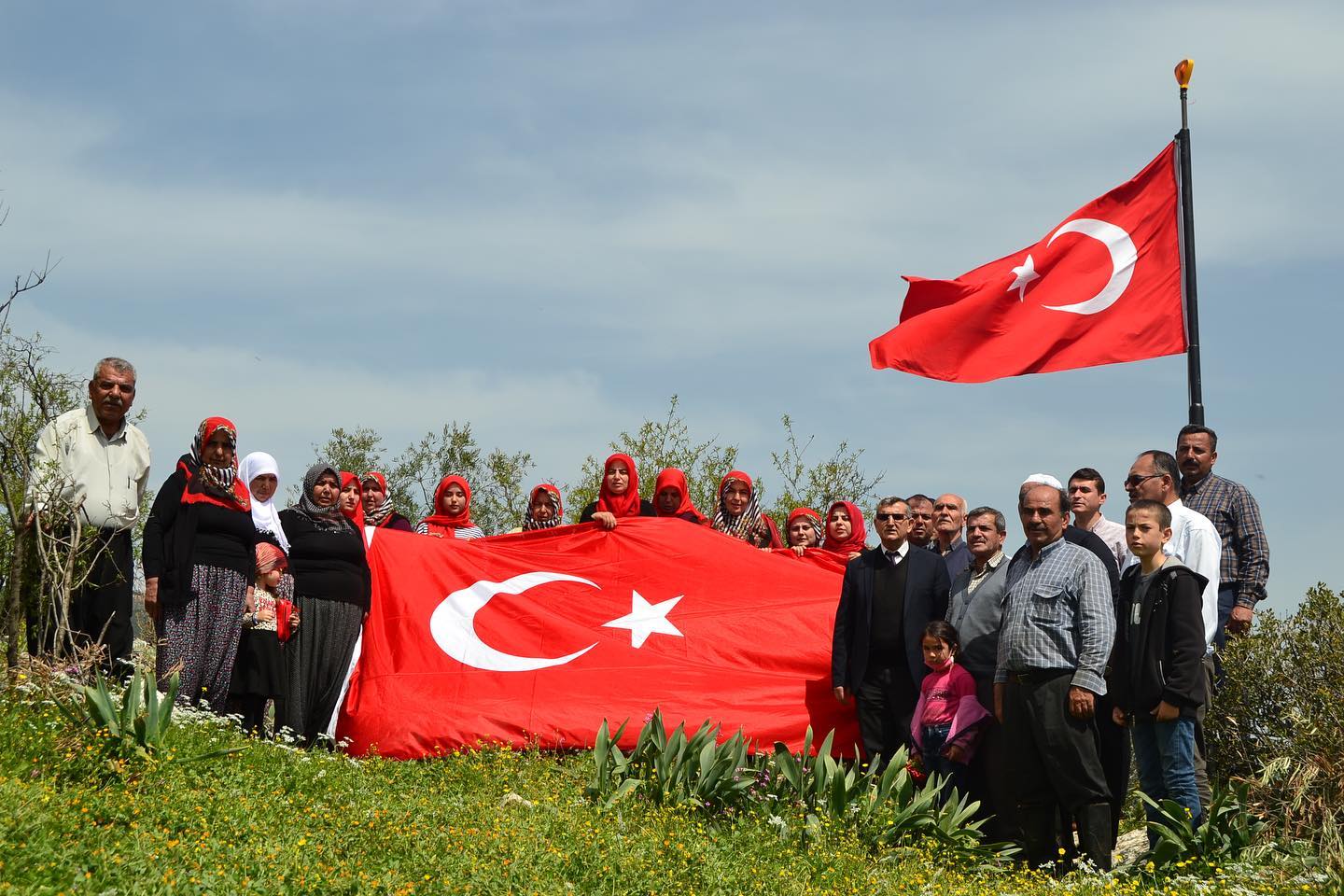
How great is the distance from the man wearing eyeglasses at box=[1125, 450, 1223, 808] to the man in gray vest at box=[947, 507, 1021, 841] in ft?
2.95

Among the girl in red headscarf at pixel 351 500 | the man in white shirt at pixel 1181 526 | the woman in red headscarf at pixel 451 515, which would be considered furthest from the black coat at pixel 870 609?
the woman in red headscarf at pixel 451 515

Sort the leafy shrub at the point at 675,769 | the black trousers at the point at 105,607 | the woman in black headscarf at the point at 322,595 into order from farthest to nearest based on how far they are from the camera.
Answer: the woman in black headscarf at the point at 322,595
the black trousers at the point at 105,607
the leafy shrub at the point at 675,769

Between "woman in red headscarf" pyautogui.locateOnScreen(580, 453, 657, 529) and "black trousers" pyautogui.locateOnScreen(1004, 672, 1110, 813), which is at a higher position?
"woman in red headscarf" pyautogui.locateOnScreen(580, 453, 657, 529)

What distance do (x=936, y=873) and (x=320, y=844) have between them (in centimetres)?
302

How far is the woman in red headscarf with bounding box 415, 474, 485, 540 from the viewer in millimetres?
10883

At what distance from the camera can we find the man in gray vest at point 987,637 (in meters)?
7.34

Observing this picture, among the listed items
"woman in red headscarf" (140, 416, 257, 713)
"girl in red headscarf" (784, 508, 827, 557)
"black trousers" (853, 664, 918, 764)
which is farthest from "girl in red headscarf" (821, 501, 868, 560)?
"woman in red headscarf" (140, 416, 257, 713)

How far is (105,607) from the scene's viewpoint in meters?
7.96

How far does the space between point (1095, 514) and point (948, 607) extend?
1.08 m

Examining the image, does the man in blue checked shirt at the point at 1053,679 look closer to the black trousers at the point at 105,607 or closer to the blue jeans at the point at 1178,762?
the blue jeans at the point at 1178,762

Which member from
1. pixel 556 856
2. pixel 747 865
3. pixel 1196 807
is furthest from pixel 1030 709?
pixel 556 856

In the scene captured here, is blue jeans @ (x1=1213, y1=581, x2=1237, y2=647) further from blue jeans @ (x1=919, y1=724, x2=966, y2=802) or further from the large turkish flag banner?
the large turkish flag banner

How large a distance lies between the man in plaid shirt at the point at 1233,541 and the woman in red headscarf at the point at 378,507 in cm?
575

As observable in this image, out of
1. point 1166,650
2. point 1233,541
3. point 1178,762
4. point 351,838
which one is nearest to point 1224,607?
point 1233,541
